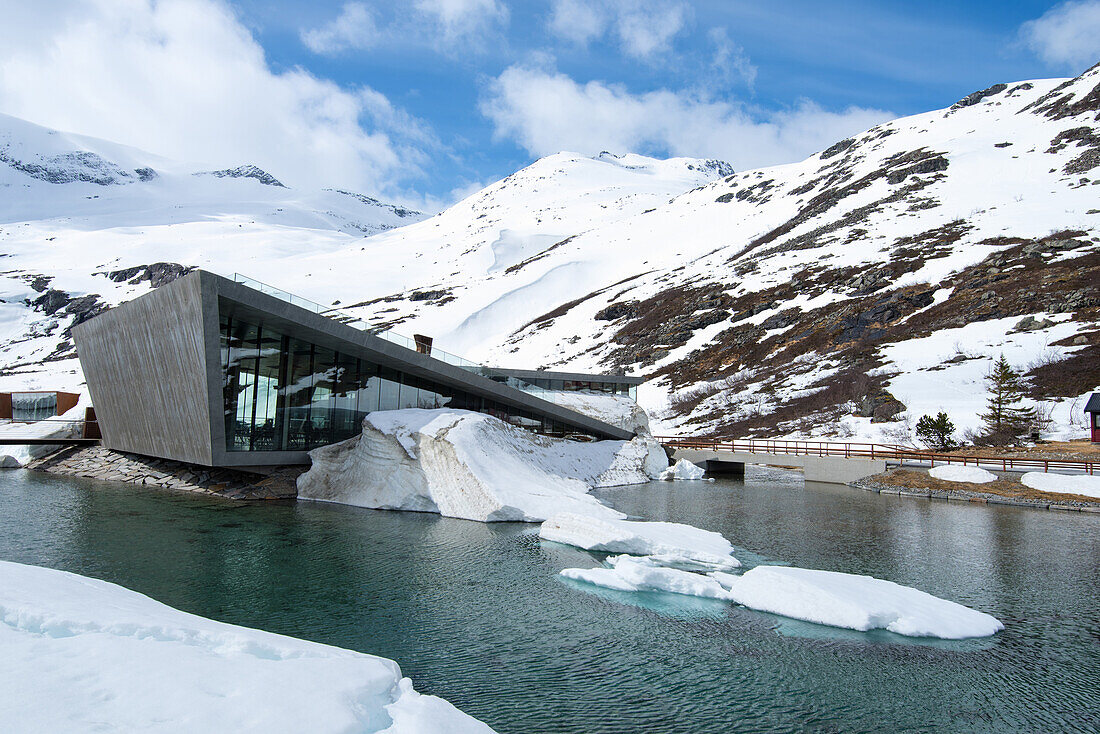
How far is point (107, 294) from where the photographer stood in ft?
414

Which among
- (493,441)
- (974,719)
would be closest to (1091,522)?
(974,719)

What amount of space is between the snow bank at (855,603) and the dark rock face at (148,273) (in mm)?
149931

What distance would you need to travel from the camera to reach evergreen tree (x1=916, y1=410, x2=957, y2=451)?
4219 cm

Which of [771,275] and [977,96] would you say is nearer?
[771,275]

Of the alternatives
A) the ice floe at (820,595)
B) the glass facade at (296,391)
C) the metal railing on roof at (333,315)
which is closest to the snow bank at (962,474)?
the ice floe at (820,595)

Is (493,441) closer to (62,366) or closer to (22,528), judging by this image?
(22,528)

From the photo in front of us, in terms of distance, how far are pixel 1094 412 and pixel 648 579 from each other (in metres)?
39.3

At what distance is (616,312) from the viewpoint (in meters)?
106

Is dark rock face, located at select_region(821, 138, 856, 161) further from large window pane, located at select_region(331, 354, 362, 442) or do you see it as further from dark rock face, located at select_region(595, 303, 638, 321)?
large window pane, located at select_region(331, 354, 362, 442)

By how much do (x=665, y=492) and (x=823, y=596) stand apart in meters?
20.1

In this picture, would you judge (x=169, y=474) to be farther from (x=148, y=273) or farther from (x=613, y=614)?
(x=148, y=273)

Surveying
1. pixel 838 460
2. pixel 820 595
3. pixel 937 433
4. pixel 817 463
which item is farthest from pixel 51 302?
pixel 820 595

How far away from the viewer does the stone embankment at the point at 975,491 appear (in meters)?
27.0

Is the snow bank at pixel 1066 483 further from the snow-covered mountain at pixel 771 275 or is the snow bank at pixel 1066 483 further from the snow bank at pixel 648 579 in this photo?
the snow bank at pixel 648 579
